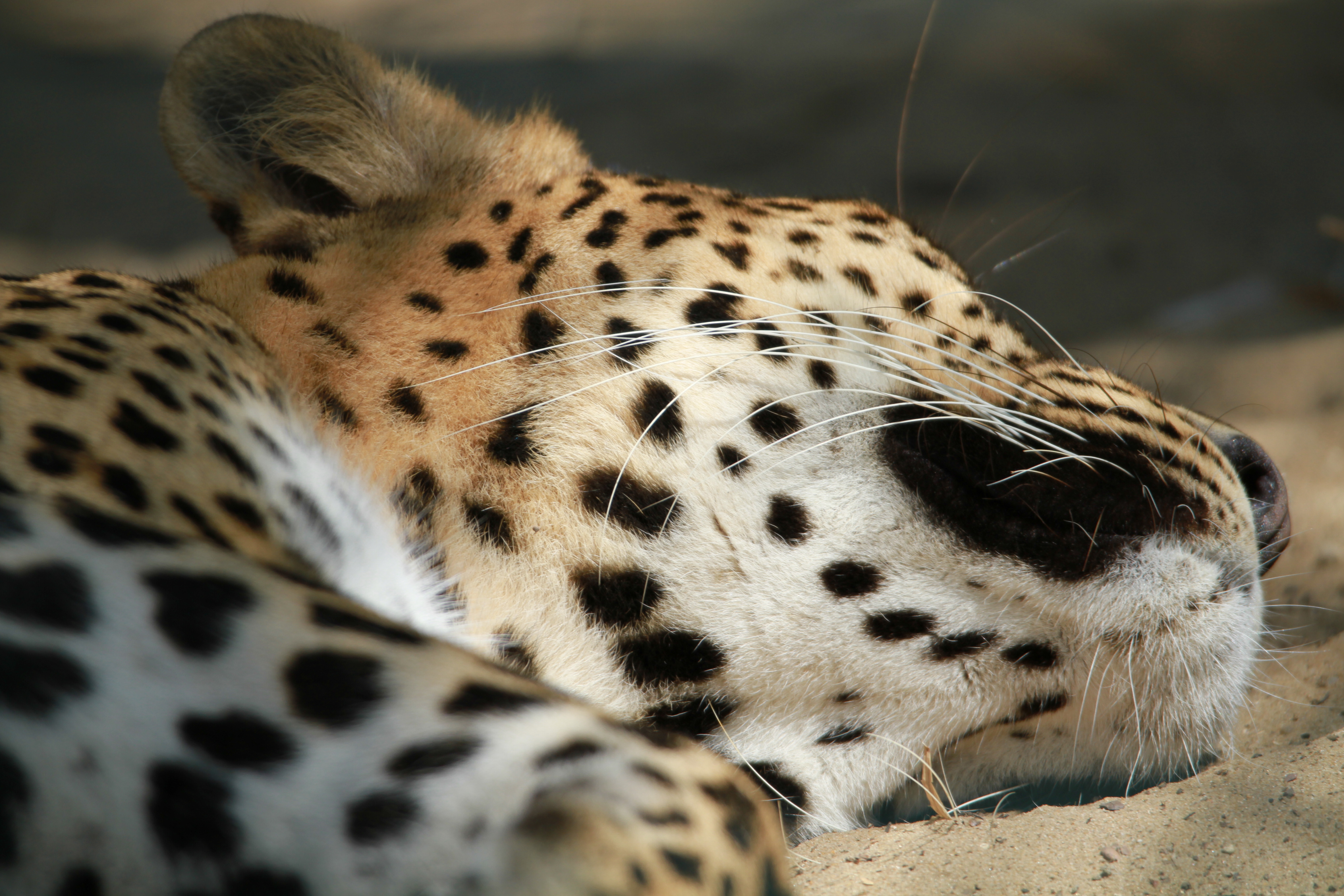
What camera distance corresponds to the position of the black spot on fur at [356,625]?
97 centimetres

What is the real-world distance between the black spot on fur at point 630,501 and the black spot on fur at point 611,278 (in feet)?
0.99

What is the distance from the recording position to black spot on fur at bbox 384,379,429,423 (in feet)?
4.91

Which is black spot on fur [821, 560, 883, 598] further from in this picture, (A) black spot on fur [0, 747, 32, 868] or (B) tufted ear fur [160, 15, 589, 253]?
(A) black spot on fur [0, 747, 32, 868]

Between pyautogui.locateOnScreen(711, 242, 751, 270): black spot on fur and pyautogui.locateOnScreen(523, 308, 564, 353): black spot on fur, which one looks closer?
pyautogui.locateOnScreen(523, 308, 564, 353): black spot on fur

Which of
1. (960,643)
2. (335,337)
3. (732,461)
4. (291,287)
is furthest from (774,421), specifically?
(291,287)

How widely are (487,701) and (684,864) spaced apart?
0.73ft

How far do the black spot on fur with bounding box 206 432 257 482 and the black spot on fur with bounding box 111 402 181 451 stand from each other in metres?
0.04

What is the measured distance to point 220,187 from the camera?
183cm

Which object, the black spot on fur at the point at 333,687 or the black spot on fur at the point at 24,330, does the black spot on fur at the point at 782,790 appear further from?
the black spot on fur at the point at 24,330

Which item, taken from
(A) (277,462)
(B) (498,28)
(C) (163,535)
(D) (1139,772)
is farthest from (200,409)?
(B) (498,28)

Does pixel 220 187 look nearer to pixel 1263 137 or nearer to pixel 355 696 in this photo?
pixel 355 696

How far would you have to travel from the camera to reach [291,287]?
5.28 feet

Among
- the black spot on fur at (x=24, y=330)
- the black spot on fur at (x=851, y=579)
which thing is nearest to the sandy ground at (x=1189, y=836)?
the black spot on fur at (x=851, y=579)

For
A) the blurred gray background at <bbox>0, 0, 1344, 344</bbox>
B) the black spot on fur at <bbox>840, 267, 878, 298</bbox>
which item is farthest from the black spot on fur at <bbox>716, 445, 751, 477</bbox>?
the blurred gray background at <bbox>0, 0, 1344, 344</bbox>
